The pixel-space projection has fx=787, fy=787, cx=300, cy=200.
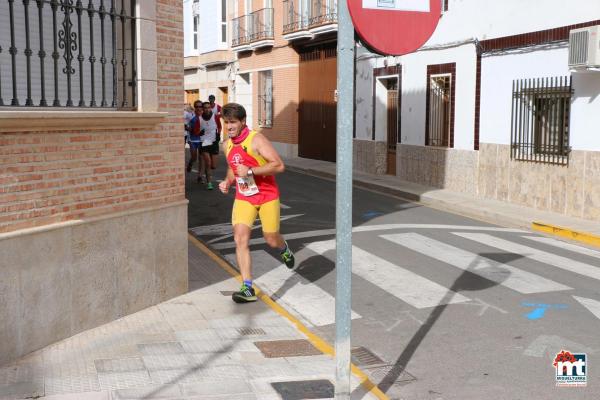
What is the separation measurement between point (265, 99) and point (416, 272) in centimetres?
2239

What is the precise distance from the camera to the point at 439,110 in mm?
18094

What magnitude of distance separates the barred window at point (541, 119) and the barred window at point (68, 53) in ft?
29.1

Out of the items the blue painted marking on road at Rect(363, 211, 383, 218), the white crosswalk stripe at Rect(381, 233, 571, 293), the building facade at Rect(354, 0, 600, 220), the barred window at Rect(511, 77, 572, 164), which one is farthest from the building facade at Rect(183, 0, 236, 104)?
the white crosswalk stripe at Rect(381, 233, 571, 293)

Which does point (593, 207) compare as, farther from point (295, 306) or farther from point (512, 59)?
point (295, 306)

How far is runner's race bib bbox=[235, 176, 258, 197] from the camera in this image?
722cm

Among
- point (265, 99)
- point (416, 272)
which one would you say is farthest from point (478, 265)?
point (265, 99)

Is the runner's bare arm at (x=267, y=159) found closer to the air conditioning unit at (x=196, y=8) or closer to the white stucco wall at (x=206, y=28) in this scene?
the white stucco wall at (x=206, y=28)

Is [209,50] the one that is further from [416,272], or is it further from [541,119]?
[416,272]

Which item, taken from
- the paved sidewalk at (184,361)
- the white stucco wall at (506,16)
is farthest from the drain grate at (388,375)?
the white stucco wall at (506,16)

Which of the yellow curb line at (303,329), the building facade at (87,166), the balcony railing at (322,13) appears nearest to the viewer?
the yellow curb line at (303,329)

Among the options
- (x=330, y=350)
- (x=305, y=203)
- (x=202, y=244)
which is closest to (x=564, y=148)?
(x=305, y=203)

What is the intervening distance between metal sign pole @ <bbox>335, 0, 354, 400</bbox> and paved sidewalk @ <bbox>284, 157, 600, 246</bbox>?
7745 millimetres

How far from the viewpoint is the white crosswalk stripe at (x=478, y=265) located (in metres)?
7.88

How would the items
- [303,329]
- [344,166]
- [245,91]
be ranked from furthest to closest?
[245,91] → [303,329] → [344,166]
